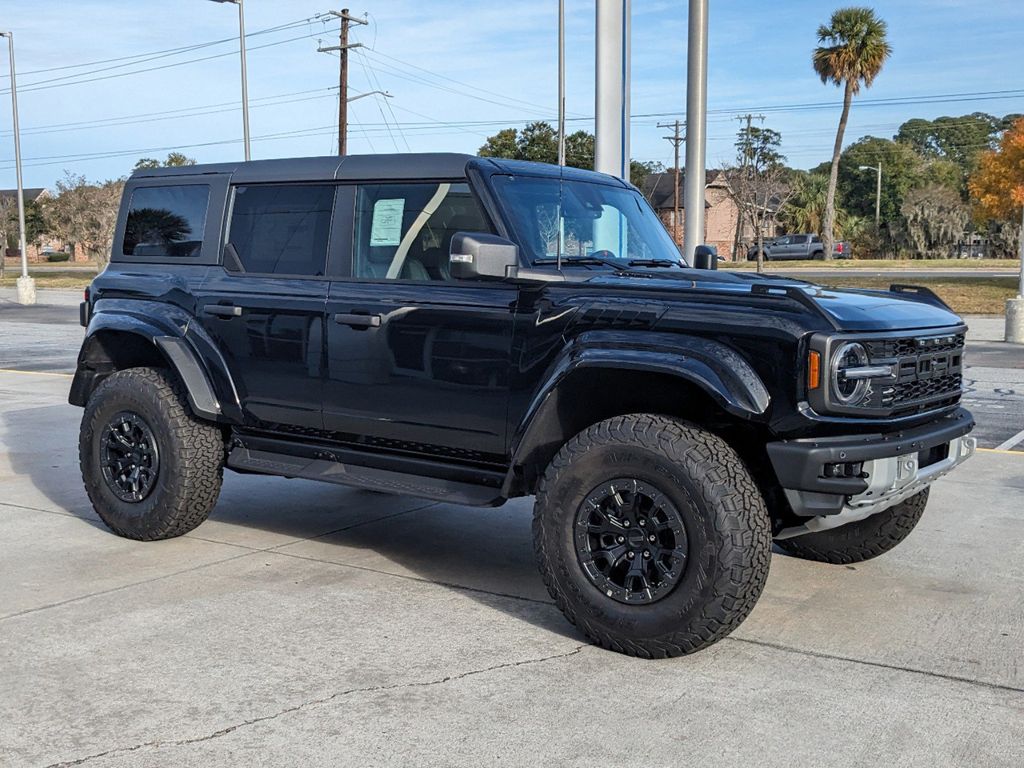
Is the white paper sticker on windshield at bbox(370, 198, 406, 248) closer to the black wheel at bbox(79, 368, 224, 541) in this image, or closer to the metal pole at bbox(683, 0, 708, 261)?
the black wheel at bbox(79, 368, 224, 541)

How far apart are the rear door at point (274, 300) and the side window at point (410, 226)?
22 centimetres

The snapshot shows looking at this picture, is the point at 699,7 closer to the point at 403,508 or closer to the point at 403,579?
the point at 403,508

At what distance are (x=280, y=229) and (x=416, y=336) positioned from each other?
46.8 inches

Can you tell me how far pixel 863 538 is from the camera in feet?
18.9

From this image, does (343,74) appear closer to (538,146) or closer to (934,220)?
(538,146)

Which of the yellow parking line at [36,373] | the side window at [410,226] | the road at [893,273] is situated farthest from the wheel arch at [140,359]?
the road at [893,273]

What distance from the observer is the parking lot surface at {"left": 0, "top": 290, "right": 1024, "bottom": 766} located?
12.1ft

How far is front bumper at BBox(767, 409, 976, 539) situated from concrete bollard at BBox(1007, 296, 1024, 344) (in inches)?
597

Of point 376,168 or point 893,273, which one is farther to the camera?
point 893,273

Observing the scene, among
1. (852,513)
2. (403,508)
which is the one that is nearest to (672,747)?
(852,513)

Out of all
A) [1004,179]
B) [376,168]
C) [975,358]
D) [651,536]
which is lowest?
[975,358]

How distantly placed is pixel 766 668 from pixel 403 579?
1932 mm

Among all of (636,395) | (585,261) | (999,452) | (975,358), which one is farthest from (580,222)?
(975,358)

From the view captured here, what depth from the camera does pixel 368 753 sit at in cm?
362
